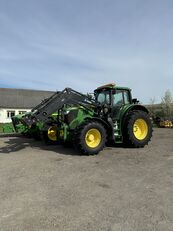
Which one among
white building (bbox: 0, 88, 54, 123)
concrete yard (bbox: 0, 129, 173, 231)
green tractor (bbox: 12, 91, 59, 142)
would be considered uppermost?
white building (bbox: 0, 88, 54, 123)

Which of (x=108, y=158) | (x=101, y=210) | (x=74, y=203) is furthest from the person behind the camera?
(x=108, y=158)

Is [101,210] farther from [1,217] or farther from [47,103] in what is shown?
[47,103]

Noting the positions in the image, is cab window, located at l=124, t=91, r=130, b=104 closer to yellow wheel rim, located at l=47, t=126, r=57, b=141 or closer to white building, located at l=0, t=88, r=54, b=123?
yellow wheel rim, located at l=47, t=126, r=57, b=141

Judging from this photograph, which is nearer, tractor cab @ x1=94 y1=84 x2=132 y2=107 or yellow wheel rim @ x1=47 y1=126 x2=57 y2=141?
tractor cab @ x1=94 y1=84 x2=132 y2=107

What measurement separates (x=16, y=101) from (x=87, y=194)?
34003 mm

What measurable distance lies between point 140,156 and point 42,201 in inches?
178

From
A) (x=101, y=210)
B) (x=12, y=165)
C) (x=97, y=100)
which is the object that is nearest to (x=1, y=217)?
(x=101, y=210)

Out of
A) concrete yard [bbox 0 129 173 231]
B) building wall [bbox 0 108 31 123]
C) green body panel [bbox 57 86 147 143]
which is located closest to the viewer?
concrete yard [bbox 0 129 173 231]

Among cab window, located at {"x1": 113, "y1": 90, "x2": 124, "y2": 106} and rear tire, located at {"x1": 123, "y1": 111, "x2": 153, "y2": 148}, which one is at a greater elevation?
cab window, located at {"x1": 113, "y1": 90, "x2": 124, "y2": 106}

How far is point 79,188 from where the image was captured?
16.0 ft

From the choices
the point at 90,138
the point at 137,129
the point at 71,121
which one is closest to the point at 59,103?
the point at 71,121

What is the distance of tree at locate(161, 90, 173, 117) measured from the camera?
38.9m

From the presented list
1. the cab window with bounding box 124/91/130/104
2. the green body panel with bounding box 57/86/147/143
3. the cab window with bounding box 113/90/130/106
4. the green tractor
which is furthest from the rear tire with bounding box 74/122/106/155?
the cab window with bounding box 124/91/130/104

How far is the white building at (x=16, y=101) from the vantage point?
3456cm
